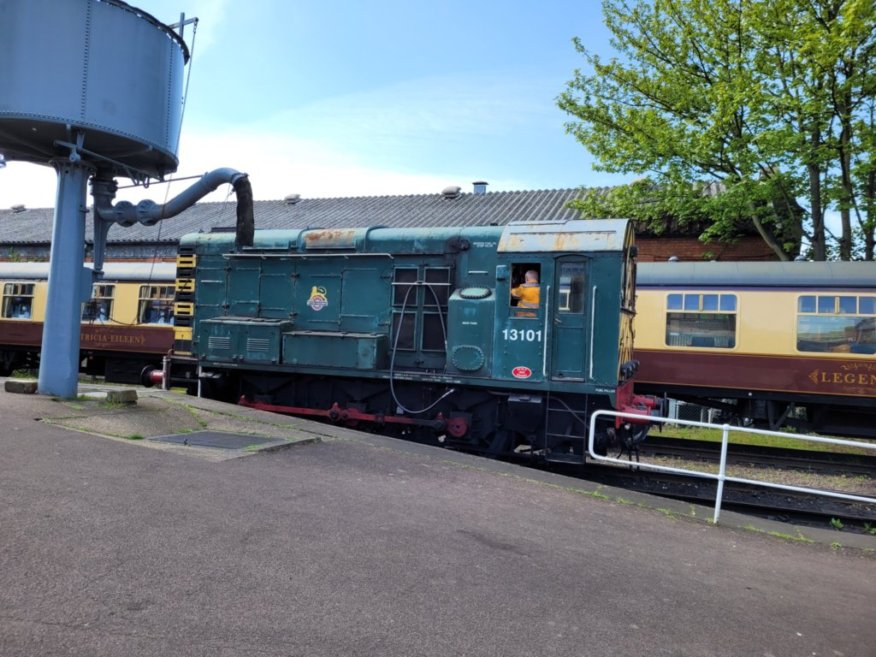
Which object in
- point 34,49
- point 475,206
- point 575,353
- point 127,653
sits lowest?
point 127,653

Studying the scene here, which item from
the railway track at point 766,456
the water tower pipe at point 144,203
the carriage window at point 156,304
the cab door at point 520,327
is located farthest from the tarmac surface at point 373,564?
the carriage window at point 156,304

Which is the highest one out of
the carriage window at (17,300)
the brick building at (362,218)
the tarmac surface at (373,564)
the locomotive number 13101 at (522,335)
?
the brick building at (362,218)

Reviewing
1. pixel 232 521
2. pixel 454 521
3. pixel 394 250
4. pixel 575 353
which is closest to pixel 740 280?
pixel 575 353

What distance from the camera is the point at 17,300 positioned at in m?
19.4

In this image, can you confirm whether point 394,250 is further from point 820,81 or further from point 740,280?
point 820,81

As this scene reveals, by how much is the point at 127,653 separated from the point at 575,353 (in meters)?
6.91

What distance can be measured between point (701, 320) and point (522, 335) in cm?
576

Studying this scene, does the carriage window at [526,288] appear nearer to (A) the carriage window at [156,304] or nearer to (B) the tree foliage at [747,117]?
(B) the tree foliage at [747,117]

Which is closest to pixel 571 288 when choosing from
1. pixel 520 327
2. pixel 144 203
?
pixel 520 327

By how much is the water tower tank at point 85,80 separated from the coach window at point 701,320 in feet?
33.1

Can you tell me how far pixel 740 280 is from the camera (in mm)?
12758

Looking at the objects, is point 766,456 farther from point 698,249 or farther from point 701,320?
point 698,249

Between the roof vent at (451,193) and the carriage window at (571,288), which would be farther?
the roof vent at (451,193)

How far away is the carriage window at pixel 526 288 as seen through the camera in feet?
29.9
